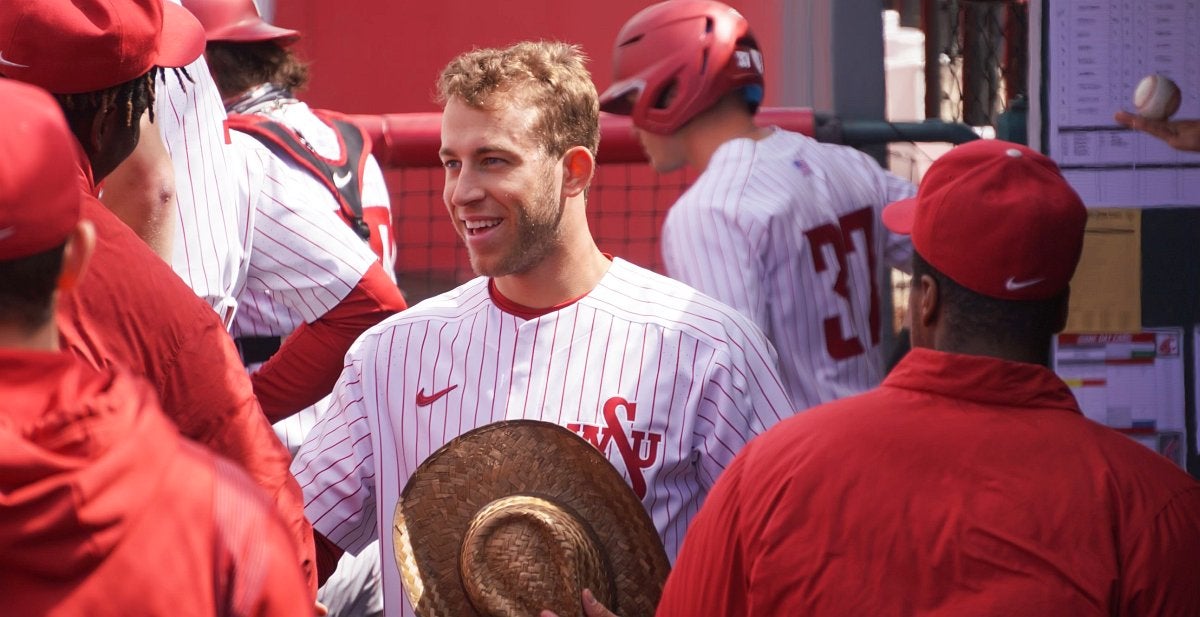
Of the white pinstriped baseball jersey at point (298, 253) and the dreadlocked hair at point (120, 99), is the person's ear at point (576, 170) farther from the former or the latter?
the white pinstriped baseball jersey at point (298, 253)

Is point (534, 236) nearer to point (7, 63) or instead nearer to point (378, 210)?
point (7, 63)

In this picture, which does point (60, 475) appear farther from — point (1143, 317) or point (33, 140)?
point (1143, 317)

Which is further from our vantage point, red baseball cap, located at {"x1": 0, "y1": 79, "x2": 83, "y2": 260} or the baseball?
the baseball

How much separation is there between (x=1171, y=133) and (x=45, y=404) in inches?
106

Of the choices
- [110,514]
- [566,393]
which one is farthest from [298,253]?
[110,514]

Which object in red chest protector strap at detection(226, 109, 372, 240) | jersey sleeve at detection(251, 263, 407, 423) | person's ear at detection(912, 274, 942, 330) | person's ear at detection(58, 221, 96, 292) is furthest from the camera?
red chest protector strap at detection(226, 109, 372, 240)

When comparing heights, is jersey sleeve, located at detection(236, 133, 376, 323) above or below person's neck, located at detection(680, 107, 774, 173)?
below

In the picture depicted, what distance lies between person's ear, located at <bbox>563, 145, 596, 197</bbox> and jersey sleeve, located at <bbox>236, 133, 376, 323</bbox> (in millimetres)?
1132

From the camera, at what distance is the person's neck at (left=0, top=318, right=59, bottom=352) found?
→ 168 centimetres

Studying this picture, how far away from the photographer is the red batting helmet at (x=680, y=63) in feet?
14.3

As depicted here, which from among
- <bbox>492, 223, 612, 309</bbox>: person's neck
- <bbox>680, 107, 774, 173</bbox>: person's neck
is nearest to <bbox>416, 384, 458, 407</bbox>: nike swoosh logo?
<bbox>492, 223, 612, 309</bbox>: person's neck

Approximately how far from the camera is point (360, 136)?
4715 millimetres

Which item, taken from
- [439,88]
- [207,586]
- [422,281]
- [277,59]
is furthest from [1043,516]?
[422,281]

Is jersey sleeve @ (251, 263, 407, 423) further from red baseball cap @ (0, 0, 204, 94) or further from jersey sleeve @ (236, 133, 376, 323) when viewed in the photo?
red baseball cap @ (0, 0, 204, 94)
